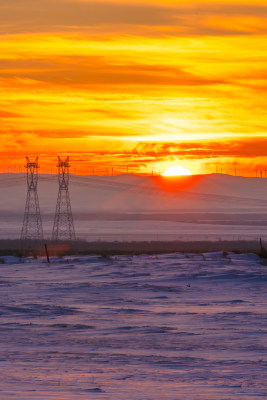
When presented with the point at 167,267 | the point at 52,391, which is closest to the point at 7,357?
the point at 52,391

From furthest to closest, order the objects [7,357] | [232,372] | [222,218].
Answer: [222,218]
[7,357]
[232,372]

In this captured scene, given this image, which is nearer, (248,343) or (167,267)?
(248,343)

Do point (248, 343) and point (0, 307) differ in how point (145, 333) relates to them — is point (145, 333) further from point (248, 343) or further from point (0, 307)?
point (0, 307)

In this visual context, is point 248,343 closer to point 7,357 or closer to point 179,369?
point 179,369

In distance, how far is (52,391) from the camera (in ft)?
37.8

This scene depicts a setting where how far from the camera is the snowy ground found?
39.4 ft

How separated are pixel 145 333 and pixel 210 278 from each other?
1203 centimetres

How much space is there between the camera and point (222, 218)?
516ft

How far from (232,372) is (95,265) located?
21.4m

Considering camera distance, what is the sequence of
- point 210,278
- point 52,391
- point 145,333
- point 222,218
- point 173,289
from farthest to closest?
point 222,218 → point 210,278 → point 173,289 → point 145,333 → point 52,391

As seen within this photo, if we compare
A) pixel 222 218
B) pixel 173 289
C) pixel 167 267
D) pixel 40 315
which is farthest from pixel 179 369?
pixel 222 218

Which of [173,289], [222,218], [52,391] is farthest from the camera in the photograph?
[222,218]

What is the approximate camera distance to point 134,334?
17.0m

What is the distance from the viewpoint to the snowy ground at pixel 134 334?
473 inches
